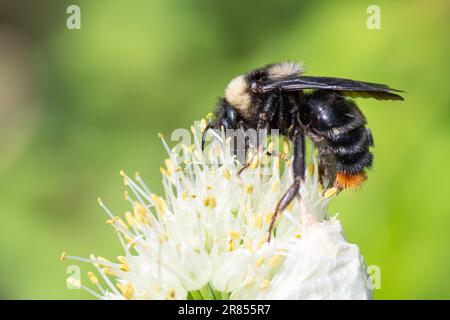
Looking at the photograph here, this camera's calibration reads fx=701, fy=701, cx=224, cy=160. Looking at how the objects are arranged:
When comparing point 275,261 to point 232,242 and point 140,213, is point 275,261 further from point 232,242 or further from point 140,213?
point 140,213

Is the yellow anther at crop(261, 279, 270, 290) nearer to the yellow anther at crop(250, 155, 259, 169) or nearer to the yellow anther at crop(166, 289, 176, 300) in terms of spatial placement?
the yellow anther at crop(166, 289, 176, 300)

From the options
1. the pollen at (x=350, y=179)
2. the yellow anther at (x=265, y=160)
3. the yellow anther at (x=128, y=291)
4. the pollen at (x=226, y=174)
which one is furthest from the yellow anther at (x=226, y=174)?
the yellow anther at (x=128, y=291)

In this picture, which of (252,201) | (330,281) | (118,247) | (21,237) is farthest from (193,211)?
(21,237)

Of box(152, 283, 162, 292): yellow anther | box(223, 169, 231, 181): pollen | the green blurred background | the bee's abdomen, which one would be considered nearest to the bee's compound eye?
the bee's abdomen

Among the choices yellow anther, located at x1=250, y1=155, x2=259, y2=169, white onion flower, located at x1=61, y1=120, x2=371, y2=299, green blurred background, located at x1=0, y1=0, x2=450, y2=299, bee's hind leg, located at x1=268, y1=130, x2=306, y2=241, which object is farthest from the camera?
green blurred background, located at x1=0, y1=0, x2=450, y2=299

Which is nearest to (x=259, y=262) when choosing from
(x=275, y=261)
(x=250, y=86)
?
(x=275, y=261)
